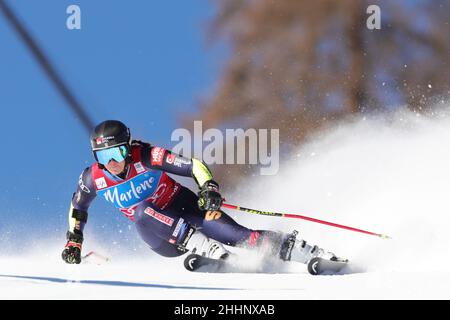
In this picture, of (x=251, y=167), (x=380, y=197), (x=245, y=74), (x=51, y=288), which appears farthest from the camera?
(x=245, y=74)

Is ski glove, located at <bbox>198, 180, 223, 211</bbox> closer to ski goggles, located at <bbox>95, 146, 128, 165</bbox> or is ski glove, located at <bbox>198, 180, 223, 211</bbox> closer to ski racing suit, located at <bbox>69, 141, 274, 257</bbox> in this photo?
ski racing suit, located at <bbox>69, 141, 274, 257</bbox>

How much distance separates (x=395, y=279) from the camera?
5402 millimetres

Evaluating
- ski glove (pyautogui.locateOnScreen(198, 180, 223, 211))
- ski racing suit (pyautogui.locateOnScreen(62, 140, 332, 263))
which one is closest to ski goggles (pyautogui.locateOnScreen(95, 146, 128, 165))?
ski racing suit (pyautogui.locateOnScreen(62, 140, 332, 263))

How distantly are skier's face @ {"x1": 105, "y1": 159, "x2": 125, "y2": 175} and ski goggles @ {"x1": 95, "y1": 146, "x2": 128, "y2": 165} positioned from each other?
5 centimetres

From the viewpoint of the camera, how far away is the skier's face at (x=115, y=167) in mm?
6580

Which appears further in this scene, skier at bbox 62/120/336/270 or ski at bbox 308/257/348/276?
skier at bbox 62/120/336/270

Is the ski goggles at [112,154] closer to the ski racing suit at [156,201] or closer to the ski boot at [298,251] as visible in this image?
the ski racing suit at [156,201]

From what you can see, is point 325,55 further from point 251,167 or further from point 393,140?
point 393,140

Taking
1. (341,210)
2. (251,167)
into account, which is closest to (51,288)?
(341,210)

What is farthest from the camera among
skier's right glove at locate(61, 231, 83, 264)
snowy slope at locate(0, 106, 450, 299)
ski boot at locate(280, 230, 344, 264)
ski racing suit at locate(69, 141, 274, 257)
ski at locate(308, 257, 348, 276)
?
skier's right glove at locate(61, 231, 83, 264)

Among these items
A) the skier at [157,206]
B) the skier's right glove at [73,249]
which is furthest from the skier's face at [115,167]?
the skier's right glove at [73,249]

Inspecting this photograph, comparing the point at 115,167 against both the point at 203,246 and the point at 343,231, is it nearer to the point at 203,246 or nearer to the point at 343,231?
the point at 203,246

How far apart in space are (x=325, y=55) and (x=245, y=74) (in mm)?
1554

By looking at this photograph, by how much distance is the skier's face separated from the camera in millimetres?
6580
